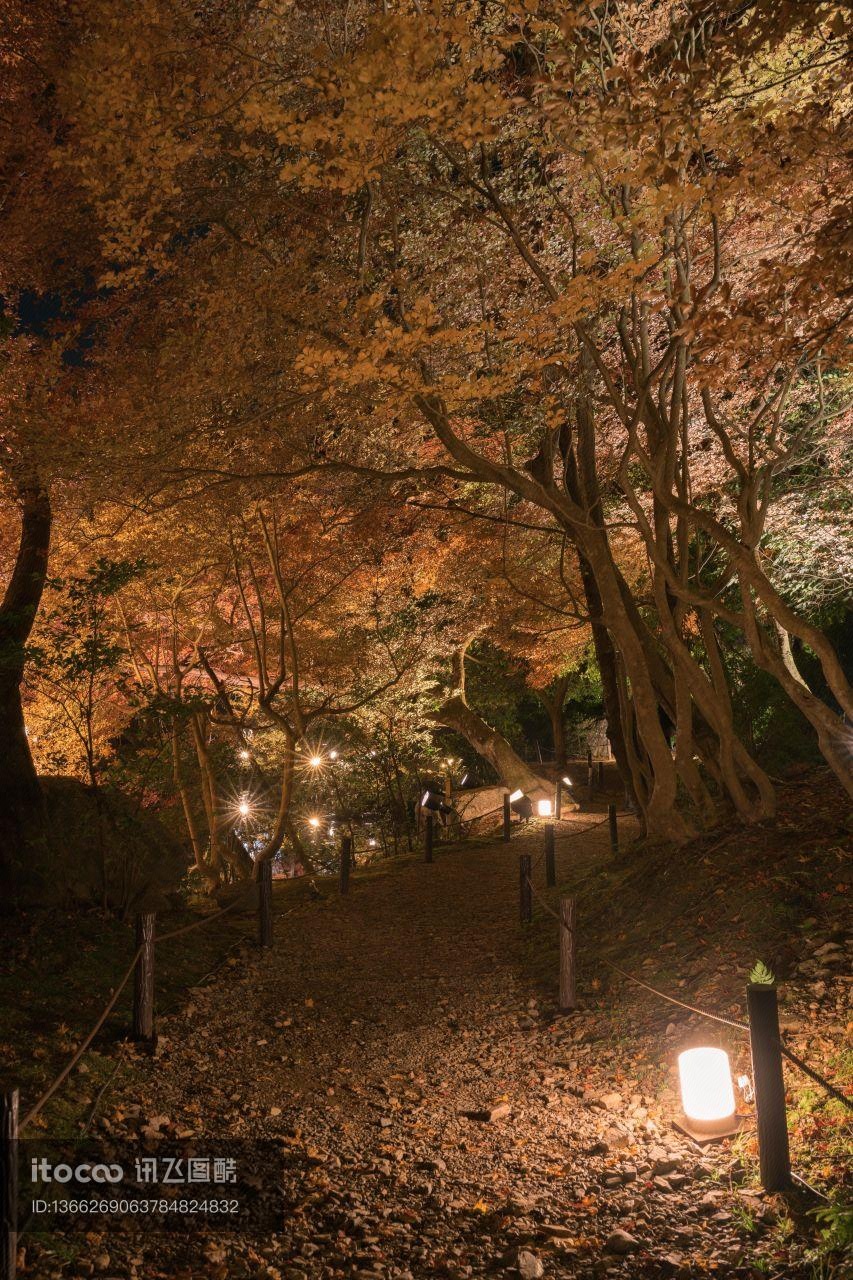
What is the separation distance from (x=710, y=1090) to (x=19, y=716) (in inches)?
308

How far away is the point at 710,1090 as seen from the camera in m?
4.42

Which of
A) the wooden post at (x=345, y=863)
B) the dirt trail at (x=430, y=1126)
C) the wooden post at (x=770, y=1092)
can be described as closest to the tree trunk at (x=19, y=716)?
the dirt trail at (x=430, y=1126)

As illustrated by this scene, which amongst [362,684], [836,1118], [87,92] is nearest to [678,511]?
[836,1118]

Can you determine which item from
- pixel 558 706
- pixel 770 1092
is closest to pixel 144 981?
pixel 770 1092

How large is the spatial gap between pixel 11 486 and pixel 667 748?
7703mm

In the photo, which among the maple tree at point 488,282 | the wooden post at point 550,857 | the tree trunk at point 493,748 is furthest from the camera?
the tree trunk at point 493,748

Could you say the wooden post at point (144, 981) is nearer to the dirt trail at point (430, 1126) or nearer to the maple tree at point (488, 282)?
the dirt trail at point (430, 1126)

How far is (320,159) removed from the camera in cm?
848

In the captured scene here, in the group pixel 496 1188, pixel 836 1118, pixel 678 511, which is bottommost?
pixel 496 1188

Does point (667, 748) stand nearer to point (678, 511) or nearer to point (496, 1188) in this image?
point (678, 511)

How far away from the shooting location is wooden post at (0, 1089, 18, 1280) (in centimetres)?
295

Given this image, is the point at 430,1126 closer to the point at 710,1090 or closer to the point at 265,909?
the point at 710,1090

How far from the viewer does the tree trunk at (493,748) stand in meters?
21.2

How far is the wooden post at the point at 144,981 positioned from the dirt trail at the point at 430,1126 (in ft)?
0.81
